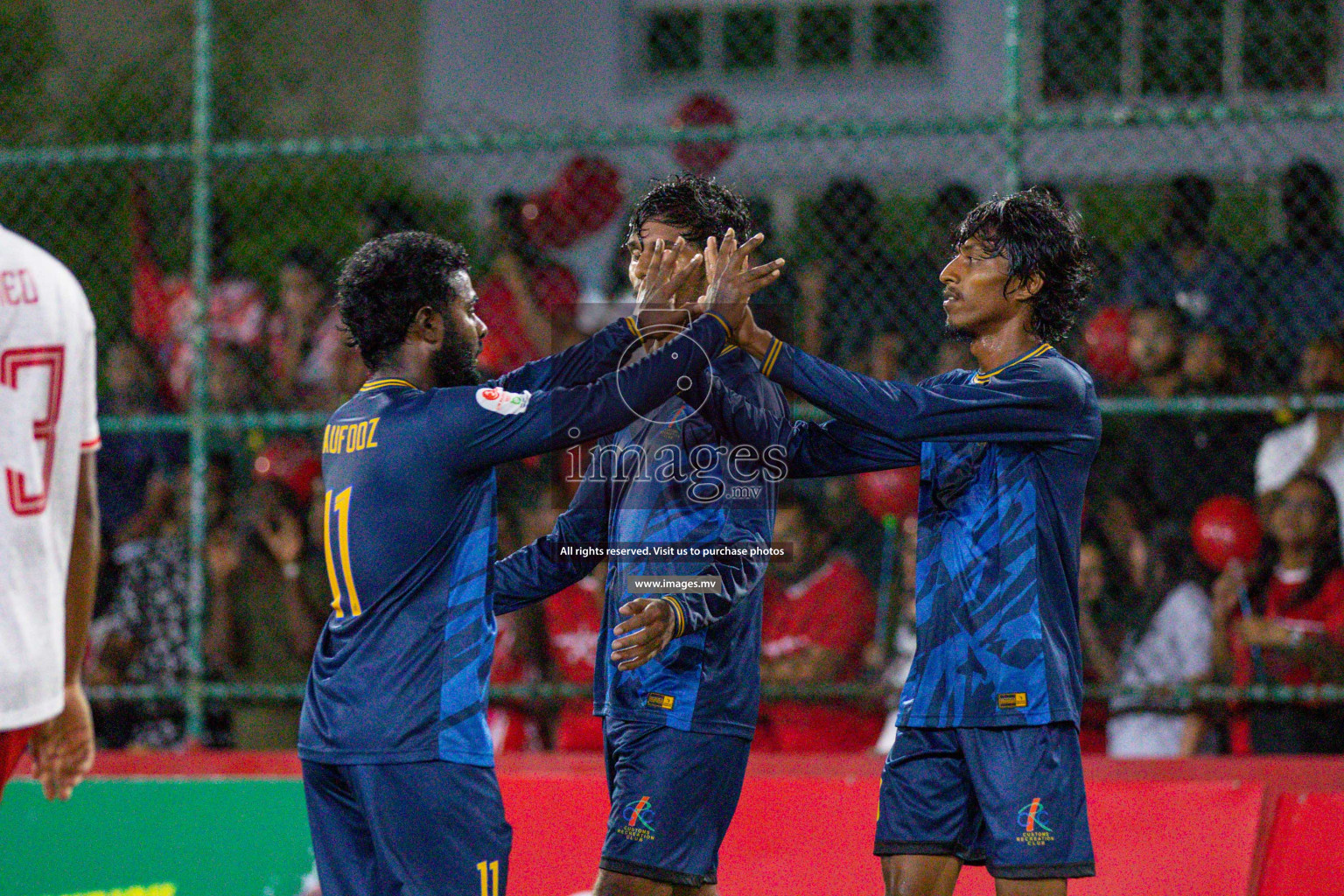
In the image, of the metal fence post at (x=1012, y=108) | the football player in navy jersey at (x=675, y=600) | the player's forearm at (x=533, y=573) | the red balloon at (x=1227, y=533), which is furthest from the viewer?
the red balloon at (x=1227, y=533)

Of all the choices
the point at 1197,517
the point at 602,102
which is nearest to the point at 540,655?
the point at 1197,517

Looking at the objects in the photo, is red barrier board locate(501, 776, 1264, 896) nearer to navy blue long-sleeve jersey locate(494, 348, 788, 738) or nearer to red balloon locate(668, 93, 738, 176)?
navy blue long-sleeve jersey locate(494, 348, 788, 738)

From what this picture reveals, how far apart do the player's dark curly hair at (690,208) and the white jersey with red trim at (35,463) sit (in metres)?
1.47

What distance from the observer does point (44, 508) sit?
259 cm

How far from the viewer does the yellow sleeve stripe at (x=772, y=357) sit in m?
3.30

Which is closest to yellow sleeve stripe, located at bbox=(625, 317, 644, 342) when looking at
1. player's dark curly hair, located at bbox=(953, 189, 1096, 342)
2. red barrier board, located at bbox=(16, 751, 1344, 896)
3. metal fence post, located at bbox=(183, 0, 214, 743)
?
player's dark curly hair, located at bbox=(953, 189, 1096, 342)

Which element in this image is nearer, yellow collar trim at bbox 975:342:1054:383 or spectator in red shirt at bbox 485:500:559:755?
yellow collar trim at bbox 975:342:1054:383

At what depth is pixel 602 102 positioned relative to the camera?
16938 millimetres

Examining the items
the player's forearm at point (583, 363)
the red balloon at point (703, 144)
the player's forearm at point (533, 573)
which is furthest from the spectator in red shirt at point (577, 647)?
the player's forearm at point (583, 363)

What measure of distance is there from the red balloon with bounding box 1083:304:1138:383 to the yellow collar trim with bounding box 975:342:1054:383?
2.69 metres

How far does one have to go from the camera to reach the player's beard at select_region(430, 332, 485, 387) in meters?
3.25

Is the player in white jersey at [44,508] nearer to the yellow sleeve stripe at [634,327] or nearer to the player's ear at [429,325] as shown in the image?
the player's ear at [429,325]

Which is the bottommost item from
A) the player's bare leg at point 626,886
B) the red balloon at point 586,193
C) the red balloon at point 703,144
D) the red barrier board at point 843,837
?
the red barrier board at point 843,837

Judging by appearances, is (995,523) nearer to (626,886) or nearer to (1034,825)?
(1034,825)
